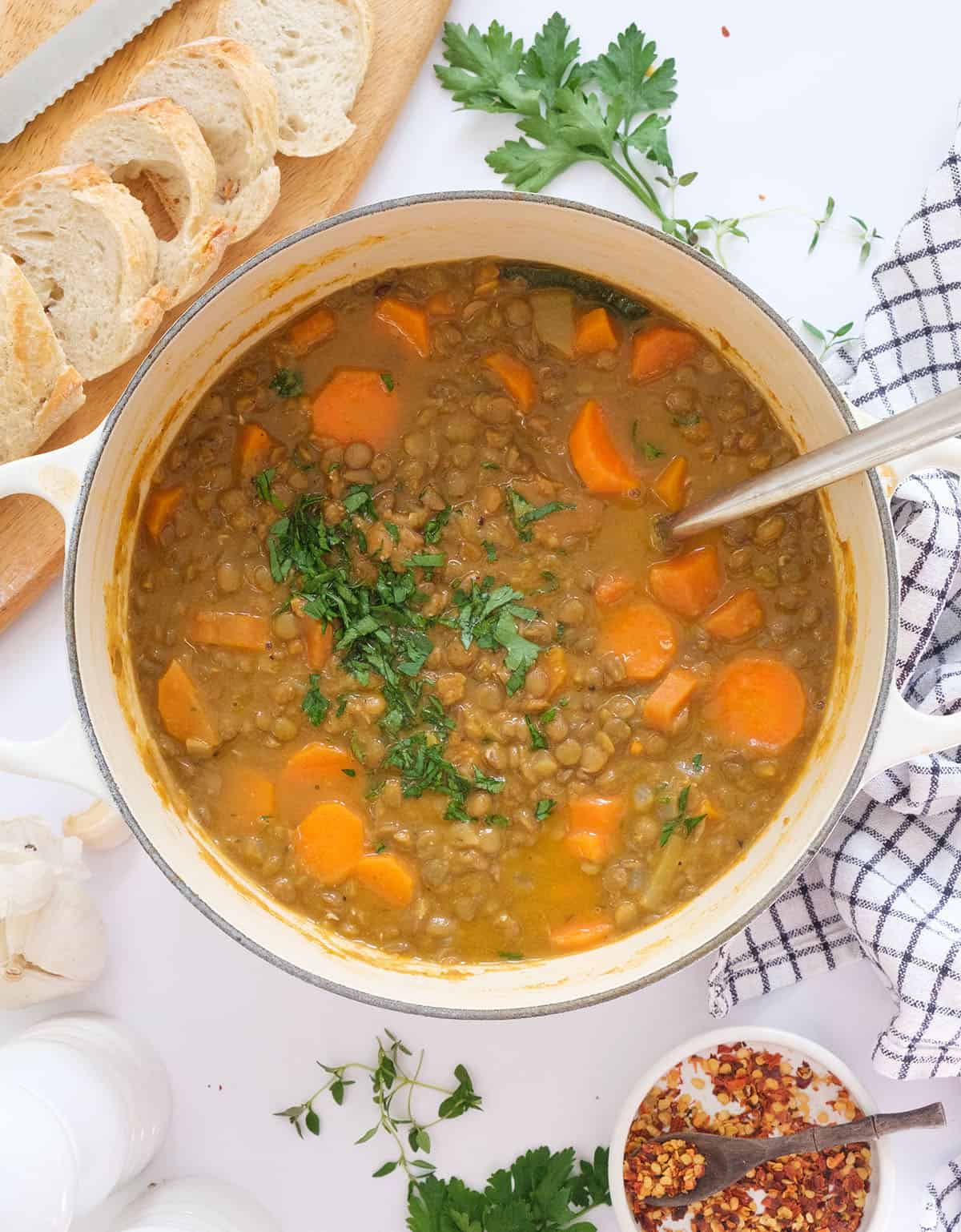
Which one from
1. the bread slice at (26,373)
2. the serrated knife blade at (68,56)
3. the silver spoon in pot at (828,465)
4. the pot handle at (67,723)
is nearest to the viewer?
the silver spoon in pot at (828,465)

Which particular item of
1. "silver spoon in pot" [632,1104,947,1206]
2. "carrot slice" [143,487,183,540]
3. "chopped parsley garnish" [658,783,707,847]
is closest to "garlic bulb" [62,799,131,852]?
"carrot slice" [143,487,183,540]

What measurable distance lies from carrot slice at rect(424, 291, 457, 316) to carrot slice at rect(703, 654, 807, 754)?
1.11 m

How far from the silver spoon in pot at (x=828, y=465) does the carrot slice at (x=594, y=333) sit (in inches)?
17.7

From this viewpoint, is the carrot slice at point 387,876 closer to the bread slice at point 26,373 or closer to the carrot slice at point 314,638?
the carrot slice at point 314,638

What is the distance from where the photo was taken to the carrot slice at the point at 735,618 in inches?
120

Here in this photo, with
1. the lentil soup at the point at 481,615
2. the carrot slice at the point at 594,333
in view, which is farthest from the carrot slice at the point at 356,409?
the carrot slice at the point at 594,333

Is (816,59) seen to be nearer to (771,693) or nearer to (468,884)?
(771,693)

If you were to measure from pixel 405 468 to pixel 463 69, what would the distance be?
112 cm

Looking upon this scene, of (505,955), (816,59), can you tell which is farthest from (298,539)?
A: (816,59)

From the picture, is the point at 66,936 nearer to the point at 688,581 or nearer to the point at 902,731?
the point at 688,581

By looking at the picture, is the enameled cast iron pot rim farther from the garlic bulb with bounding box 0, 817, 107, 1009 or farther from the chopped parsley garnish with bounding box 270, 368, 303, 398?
the garlic bulb with bounding box 0, 817, 107, 1009

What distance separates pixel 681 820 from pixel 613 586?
0.60 m

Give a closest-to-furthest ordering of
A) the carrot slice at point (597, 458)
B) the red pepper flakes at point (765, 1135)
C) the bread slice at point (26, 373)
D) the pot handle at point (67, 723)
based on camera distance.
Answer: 1. the pot handle at point (67, 723)
2. the carrot slice at point (597, 458)
3. the bread slice at point (26, 373)
4. the red pepper flakes at point (765, 1135)

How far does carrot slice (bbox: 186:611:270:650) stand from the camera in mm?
3051
